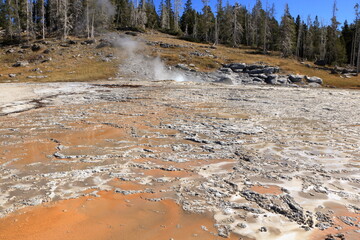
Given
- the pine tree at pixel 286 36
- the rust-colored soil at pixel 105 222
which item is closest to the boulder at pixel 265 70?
the pine tree at pixel 286 36

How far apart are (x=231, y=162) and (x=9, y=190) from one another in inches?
184

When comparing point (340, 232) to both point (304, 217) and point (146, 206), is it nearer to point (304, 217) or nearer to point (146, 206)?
point (304, 217)

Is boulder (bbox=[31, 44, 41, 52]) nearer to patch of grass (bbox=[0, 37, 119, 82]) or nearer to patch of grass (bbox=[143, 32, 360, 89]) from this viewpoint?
patch of grass (bbox=[0, 37, 119, 82])

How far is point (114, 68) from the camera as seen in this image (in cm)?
3684

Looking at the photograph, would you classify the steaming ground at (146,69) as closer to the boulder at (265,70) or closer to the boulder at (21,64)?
the boulder at (265,70)

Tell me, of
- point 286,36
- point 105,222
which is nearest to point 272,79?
point 286,36

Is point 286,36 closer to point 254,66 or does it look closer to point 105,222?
point 254,66

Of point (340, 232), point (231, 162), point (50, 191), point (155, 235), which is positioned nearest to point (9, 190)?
point (50, 191)

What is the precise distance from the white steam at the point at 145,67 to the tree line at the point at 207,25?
15953mm

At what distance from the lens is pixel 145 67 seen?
124ft

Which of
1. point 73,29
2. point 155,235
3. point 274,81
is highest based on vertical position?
point 73,29

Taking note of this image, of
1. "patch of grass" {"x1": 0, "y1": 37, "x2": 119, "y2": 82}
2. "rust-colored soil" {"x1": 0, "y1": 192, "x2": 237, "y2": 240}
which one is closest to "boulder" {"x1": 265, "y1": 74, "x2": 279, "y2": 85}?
"patch of grass" {"x1": 0, "y1": 37, "x2": 119, "y2": 82}

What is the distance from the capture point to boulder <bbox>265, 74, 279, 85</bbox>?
33750 millimetres

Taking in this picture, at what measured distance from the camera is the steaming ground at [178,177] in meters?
3.63
